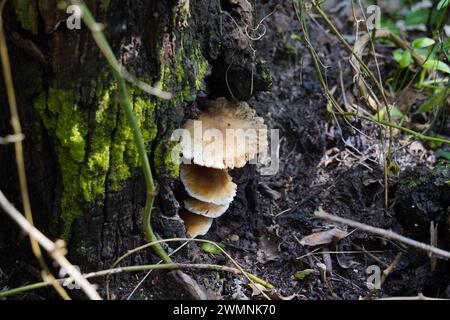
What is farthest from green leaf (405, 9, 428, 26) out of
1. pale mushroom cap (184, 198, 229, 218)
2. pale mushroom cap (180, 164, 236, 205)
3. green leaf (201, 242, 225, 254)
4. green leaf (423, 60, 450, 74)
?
green leaf (201, 242, 225, 254)

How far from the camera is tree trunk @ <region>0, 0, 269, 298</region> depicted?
214cm

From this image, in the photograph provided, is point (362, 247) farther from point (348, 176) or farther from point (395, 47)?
point (395, 47)

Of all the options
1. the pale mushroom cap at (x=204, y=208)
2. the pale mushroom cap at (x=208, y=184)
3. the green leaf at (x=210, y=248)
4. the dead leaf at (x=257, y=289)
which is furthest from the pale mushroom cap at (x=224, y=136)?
the dead leaf at (x=257, y=289)

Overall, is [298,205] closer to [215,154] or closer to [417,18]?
[215,154]

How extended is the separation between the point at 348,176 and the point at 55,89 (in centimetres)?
204

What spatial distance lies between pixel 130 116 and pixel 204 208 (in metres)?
1.01

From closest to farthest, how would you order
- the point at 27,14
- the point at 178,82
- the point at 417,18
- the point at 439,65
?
1. the point at 27,14
2. the point at 178,82
3. the point at 439,65
4. the point at 417,18

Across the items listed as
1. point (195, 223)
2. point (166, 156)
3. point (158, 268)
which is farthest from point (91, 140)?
point (195, 223)

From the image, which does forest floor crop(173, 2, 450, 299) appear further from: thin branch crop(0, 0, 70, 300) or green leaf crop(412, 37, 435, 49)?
thin branch crop(0, 0, 70, 300)

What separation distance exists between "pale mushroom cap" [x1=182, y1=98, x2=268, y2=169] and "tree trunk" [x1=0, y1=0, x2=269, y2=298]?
0.11 m

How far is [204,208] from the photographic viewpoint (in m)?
2.75

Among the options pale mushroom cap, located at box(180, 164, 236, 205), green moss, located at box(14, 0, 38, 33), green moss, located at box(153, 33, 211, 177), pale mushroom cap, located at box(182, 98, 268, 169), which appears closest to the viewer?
green moss, located at box(14, 0, 38, 33)

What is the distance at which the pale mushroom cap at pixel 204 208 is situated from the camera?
273 centimetres

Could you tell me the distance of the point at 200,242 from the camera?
2756mm
